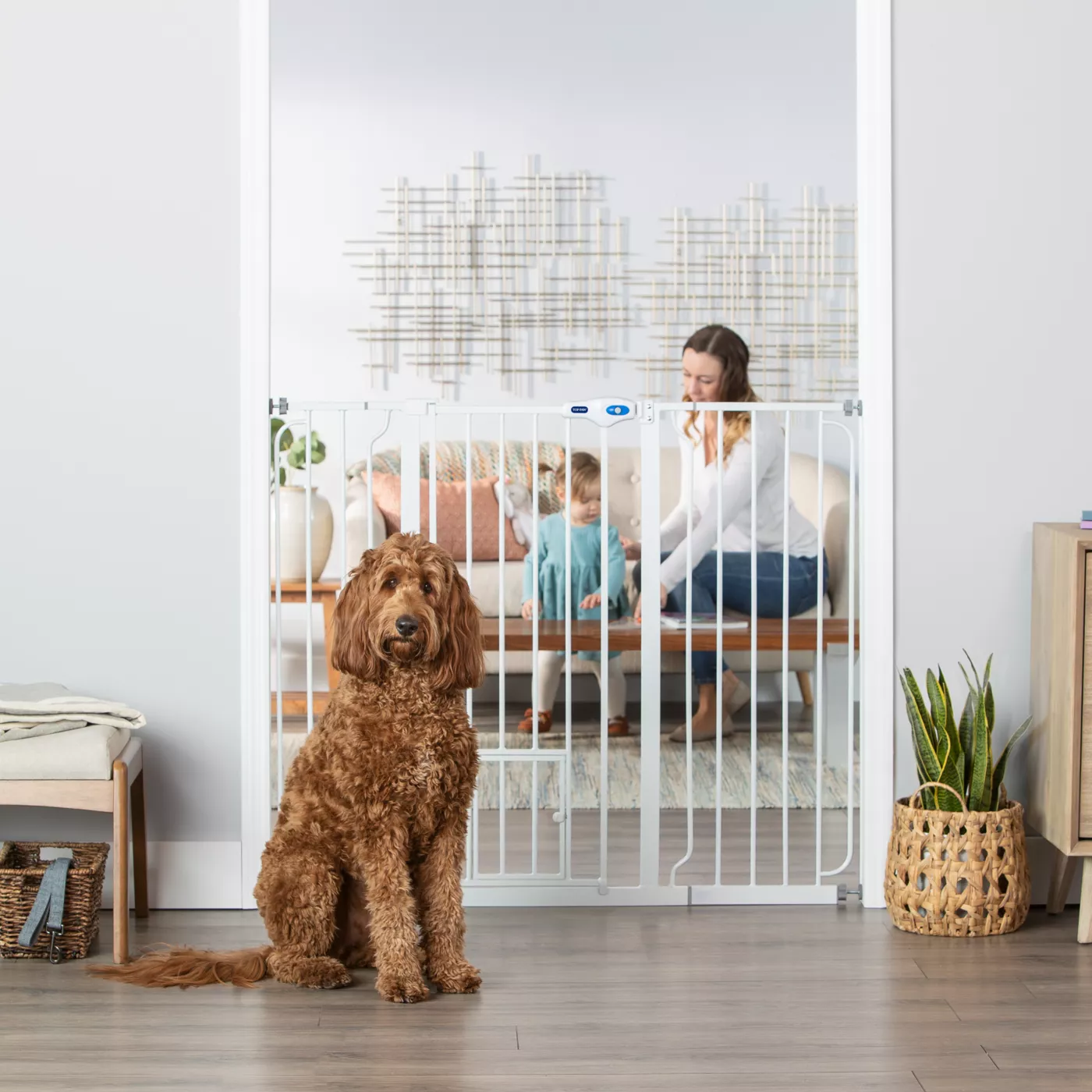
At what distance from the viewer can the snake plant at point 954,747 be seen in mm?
2707

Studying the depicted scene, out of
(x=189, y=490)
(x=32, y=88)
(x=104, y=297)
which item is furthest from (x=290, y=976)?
(x=32, y=88)

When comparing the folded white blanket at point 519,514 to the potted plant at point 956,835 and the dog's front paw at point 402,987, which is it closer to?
the potted plant at point 956,835

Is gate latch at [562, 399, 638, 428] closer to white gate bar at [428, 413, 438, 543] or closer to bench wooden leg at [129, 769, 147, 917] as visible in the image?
white gate bar at [428, 413, 438, 543]

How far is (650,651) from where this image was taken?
2879 millimetres

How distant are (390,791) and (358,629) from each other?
0.28m

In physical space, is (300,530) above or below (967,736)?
above

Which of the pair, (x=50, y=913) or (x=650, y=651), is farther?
(x=650, y=651)

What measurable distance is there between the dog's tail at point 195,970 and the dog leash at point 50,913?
16 cm

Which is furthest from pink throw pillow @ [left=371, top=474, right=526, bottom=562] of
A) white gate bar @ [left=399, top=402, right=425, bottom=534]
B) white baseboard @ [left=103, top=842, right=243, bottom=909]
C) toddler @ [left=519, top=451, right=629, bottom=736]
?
white baseboard @ [left=103, top=842, right=243, bottom=909]

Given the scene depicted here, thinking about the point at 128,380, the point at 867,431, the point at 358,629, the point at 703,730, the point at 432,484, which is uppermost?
the point at 128,380

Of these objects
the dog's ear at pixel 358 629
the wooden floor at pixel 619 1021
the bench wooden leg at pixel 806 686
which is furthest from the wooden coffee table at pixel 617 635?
the bench wooden leg at pixel 806 686

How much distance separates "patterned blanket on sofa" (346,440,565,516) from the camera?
531cm

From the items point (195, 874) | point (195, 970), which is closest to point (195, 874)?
point (195, 874)

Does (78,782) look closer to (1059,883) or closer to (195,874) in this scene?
(195,874)
